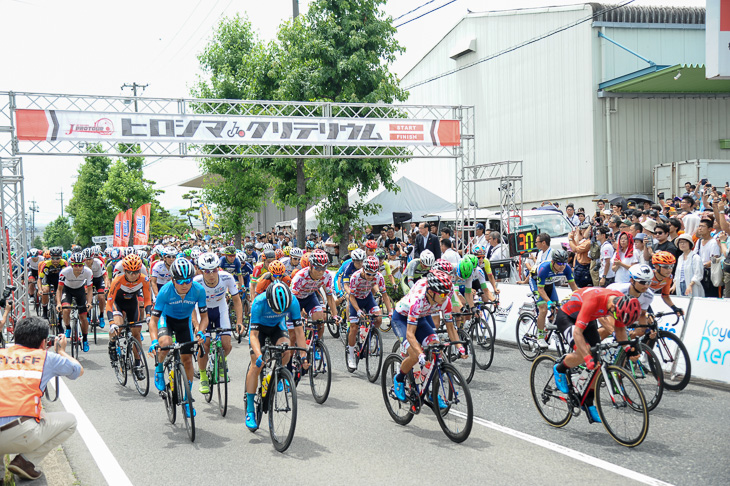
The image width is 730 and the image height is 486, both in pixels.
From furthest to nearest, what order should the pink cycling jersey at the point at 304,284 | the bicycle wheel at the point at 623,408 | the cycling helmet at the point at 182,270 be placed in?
the pink cycling jersey at the point at 304,284, the cycling helmet at the point at 182,270, the bicycle wheel at the point at 623,408

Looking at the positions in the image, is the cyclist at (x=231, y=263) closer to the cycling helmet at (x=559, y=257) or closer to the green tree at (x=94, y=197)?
the cycling helmet at (x=559, y=257)

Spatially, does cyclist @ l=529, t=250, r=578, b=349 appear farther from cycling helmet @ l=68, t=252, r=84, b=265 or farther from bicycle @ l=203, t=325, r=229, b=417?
cycling helmet @ l=68, t=252, r=84, b=265

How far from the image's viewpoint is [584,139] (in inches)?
1043

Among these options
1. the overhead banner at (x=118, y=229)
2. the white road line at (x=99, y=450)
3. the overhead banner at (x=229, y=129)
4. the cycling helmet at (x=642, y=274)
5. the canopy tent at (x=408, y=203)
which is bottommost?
the white road line at (x=99, y=450)

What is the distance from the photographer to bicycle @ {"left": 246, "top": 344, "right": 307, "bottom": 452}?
655 centimetres

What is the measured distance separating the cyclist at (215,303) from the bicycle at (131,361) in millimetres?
1136

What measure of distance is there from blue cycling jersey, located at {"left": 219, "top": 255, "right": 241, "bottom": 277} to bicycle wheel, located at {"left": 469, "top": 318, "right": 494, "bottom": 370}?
664cm

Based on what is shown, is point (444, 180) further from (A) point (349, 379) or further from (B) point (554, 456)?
(B) point (554, 456)

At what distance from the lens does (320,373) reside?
29.5 feet

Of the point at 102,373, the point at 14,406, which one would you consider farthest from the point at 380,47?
the point at 14,406

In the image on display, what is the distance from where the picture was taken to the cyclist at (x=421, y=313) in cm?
721

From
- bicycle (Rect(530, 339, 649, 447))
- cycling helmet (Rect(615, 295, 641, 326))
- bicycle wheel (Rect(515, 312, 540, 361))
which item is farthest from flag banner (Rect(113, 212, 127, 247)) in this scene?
cycling helmet (Rect(615, 295, 641, 326))

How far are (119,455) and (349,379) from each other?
4.32 metres

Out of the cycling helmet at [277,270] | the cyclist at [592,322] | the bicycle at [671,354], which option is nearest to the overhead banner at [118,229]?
the cycling helmet at [277,270]
